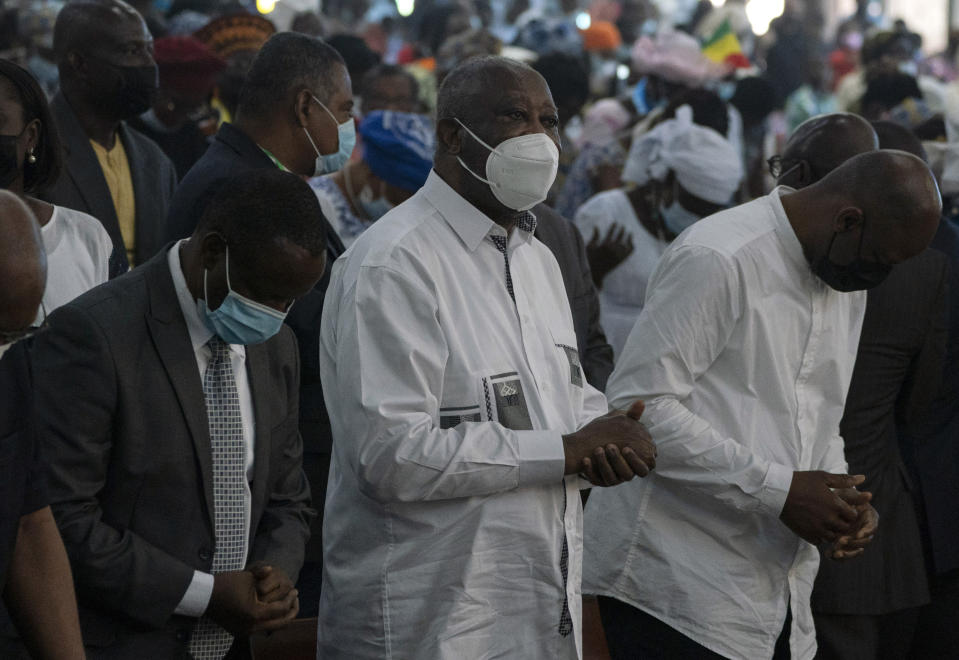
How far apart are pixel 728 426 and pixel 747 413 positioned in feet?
0.20

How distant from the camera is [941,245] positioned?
446 centimetres

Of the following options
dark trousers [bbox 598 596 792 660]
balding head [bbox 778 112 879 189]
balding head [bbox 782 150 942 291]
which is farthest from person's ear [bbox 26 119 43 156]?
balding head [bbox 778 112 879 189]

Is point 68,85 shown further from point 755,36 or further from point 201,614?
point 755,36

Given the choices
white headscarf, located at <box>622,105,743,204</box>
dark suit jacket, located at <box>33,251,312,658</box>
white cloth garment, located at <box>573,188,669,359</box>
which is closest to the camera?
dark suit jacket, located at <box>33,251,312,658</box>

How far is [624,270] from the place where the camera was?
5.76 meters

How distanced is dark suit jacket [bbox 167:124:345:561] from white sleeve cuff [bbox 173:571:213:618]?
1060mm

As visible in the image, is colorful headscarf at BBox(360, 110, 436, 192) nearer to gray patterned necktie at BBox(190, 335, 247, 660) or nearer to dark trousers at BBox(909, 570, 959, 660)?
gray patterned necktie at BBox(190, 335, 247, 660)

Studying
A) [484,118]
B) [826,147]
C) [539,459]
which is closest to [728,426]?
[539,459]

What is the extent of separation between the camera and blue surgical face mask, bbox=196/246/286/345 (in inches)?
111

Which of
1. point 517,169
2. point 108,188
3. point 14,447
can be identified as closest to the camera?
point 14,447

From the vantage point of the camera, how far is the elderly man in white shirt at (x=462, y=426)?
271 centimetres

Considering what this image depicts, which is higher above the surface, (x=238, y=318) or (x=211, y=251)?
(x=211, y=251)

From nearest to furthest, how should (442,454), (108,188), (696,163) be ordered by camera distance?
(442,454), (108,188), (696,163)

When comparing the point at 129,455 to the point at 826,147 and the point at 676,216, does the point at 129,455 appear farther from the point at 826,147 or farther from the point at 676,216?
the point at 676,216
